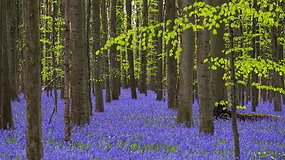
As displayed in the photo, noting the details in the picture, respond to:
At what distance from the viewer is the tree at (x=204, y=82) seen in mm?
10641

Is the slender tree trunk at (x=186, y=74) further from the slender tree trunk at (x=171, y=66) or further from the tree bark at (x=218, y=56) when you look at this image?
the slender tree trunk at (x=171, y=66)

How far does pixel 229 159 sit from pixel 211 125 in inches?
136

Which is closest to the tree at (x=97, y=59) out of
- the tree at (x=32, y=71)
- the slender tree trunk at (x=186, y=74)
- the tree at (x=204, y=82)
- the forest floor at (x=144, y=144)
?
the forest floor at (x=144, y=144)

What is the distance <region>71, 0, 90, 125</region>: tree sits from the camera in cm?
1218

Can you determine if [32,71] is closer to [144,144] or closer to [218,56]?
[144,144]

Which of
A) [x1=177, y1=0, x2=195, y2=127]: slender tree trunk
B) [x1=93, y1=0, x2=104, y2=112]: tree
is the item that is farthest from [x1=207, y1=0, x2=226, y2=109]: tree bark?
[x1=93, y1=0, x2=104, y2=112]: tree

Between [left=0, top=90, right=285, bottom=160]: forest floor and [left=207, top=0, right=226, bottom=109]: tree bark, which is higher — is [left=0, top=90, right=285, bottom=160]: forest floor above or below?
below

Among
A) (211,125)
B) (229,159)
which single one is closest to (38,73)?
(229,159)

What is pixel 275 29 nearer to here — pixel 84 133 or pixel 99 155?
pixel 84 133

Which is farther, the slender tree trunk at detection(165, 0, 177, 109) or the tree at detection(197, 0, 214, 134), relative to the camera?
the slender tree trunk at detection(165, 0, 177, 109)

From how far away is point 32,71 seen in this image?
5945mm

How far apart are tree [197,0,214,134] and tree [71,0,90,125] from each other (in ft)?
15.6

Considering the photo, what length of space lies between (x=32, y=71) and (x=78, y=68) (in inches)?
247

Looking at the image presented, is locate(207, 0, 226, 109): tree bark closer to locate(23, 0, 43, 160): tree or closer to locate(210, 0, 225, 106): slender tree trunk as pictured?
locate(210, 0, 225, 106): slender tree trunk
